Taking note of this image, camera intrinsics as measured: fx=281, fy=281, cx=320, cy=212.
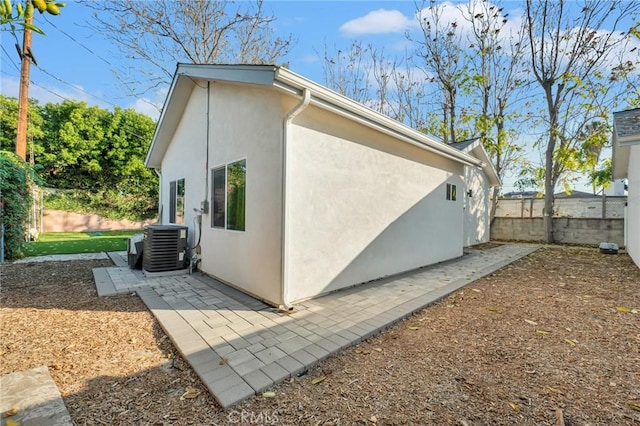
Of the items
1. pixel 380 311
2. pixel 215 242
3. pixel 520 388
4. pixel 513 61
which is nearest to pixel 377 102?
pixel 513 61

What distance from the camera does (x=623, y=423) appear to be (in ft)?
6.29

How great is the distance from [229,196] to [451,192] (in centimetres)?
596

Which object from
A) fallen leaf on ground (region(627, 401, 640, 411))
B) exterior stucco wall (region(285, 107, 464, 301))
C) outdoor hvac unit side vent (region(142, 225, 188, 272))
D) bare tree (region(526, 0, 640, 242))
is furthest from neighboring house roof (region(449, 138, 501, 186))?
outdoor hvac unit side vent (region(142, 225, 188, 272))

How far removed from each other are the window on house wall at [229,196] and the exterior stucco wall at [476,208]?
9.78 meters

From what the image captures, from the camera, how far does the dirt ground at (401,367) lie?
2.01 m

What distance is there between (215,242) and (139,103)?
9.94 metres

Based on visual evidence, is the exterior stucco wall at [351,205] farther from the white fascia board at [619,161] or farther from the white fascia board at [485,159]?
the white fascia board at [619,161]


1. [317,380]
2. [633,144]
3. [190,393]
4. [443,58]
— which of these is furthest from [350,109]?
[443,58]

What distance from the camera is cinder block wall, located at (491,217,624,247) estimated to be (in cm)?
1129

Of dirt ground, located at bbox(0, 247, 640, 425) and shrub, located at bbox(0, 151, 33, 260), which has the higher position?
shrub, located at bbox(0, 151, 33, 260)

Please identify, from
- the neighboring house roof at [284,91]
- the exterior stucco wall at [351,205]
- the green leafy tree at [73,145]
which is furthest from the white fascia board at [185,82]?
the green leafy tree at [73,145]

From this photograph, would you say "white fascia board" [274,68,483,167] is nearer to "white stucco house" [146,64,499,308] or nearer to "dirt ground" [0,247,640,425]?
"white stucco house" [146,64,499,308]

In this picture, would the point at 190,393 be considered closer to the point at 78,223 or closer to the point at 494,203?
the point at 494,203

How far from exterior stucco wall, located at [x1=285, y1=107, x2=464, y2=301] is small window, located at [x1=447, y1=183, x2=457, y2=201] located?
2.71 ft
